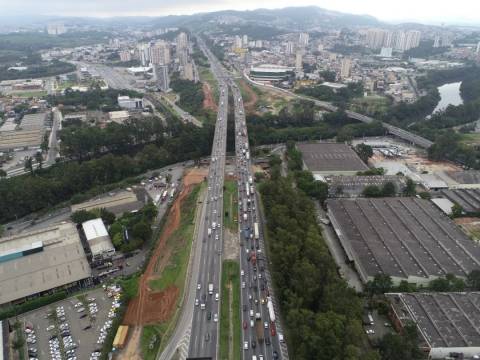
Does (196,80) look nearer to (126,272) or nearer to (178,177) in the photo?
(178,177)

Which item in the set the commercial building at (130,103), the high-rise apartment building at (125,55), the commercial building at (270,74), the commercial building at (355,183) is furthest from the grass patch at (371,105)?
the high-rise apartment building at (125,55)

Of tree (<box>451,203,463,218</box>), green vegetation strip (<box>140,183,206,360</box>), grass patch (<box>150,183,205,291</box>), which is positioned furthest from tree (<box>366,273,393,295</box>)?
tree (<box>451,203,463,218</box>)

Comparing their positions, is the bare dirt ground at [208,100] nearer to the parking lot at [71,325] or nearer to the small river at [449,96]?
the small river at [449,96]

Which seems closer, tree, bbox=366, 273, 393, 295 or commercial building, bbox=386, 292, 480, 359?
commercial building, bbox=386, 292, 480, 359

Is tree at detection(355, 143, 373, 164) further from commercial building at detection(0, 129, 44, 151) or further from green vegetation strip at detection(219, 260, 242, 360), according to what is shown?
commercial building at detection(0, 129, 44, 151)

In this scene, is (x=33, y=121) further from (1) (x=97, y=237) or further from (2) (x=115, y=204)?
(1) (x=97, y=237)

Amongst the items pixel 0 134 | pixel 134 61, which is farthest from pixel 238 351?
pixel 134 61
